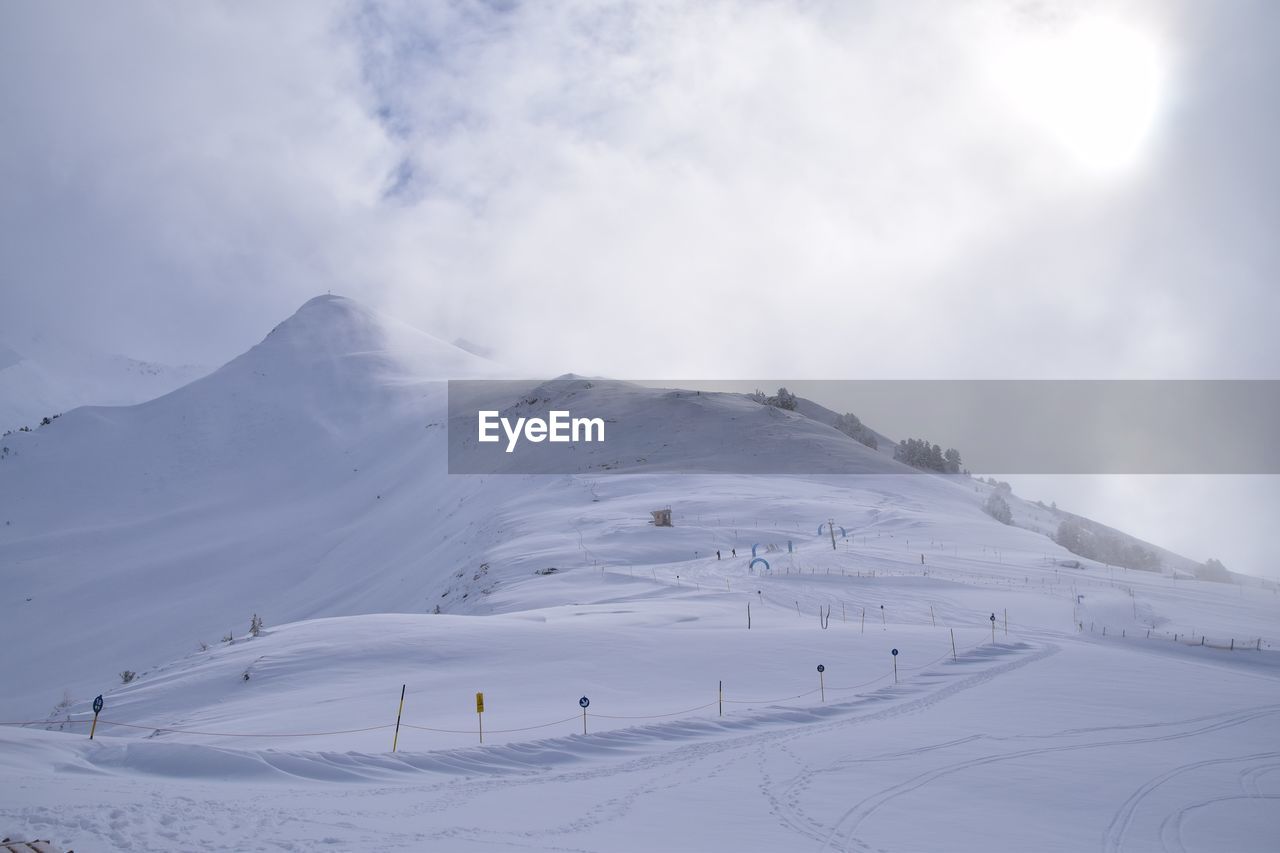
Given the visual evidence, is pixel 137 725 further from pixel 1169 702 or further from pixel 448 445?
pixel 448 445

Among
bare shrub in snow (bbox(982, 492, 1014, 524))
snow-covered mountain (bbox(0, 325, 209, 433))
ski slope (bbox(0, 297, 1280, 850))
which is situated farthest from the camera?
snow-covered mountain (bbox(0, 325, 209, 433))

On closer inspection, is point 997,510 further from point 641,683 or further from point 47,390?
point 47,390

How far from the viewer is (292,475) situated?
71.6 metres

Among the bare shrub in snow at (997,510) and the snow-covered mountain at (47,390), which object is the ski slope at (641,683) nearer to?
the bare shrub in snow at (997,510)

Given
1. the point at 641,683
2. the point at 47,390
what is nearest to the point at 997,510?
the point at 641,683

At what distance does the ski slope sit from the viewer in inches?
417

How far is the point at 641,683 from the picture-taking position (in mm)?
18906

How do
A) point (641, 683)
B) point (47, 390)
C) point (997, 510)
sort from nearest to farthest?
point (641, 683) → point (997, 510) → point (47, 390)

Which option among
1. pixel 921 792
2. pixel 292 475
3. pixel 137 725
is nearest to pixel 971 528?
pixel 921 792

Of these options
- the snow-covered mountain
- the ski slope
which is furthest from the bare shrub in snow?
the snow-covered mountain

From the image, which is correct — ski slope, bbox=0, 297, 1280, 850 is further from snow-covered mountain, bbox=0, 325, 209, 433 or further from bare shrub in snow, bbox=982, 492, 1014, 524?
snow-covered mountain, bbox=0, 325, 209, 433

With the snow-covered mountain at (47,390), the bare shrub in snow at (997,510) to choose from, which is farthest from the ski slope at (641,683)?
the snow-covered mountain at (47,390)

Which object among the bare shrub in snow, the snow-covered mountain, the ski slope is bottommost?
the ski slope

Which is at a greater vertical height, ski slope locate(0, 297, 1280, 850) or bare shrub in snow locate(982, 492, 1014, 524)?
bare shrub in snow locate(982, 492, 1014, 524)
